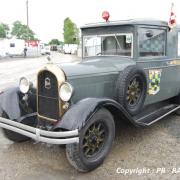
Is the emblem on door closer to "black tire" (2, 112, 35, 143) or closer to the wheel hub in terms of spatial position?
"black tire" (2, 112, 35, 143)

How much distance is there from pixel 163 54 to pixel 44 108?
2705 millimetres

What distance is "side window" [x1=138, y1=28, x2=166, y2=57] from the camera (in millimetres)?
4960

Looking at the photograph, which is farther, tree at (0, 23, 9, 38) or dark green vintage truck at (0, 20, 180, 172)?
tree at (0, 23, 9, 38)

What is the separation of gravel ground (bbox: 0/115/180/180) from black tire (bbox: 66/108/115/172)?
0.47ft

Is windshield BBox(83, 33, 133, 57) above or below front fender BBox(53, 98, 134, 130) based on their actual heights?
above

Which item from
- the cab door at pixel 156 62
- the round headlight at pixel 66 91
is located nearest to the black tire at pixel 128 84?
the cab door at pixel 156 62

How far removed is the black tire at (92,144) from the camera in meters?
3.51

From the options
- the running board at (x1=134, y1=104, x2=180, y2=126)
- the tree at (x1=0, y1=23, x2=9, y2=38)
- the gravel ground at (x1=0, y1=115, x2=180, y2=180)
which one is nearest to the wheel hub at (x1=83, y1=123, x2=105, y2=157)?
the gravel ground at (x1=0, y1=115, x2=180, y2=180)

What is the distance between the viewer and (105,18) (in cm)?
520

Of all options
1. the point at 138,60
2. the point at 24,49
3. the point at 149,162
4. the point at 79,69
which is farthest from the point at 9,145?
the point at 24,49

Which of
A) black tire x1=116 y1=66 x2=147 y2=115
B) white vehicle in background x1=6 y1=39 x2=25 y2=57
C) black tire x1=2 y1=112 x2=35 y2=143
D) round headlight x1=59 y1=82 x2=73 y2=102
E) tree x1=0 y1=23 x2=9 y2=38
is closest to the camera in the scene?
round headlight x1=59 y1=82 x2=73 y2=102

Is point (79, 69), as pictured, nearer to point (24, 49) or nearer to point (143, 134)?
point (143, 134)

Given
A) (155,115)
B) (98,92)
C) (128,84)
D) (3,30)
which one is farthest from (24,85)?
(3,30)

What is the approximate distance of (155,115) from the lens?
5211mm
